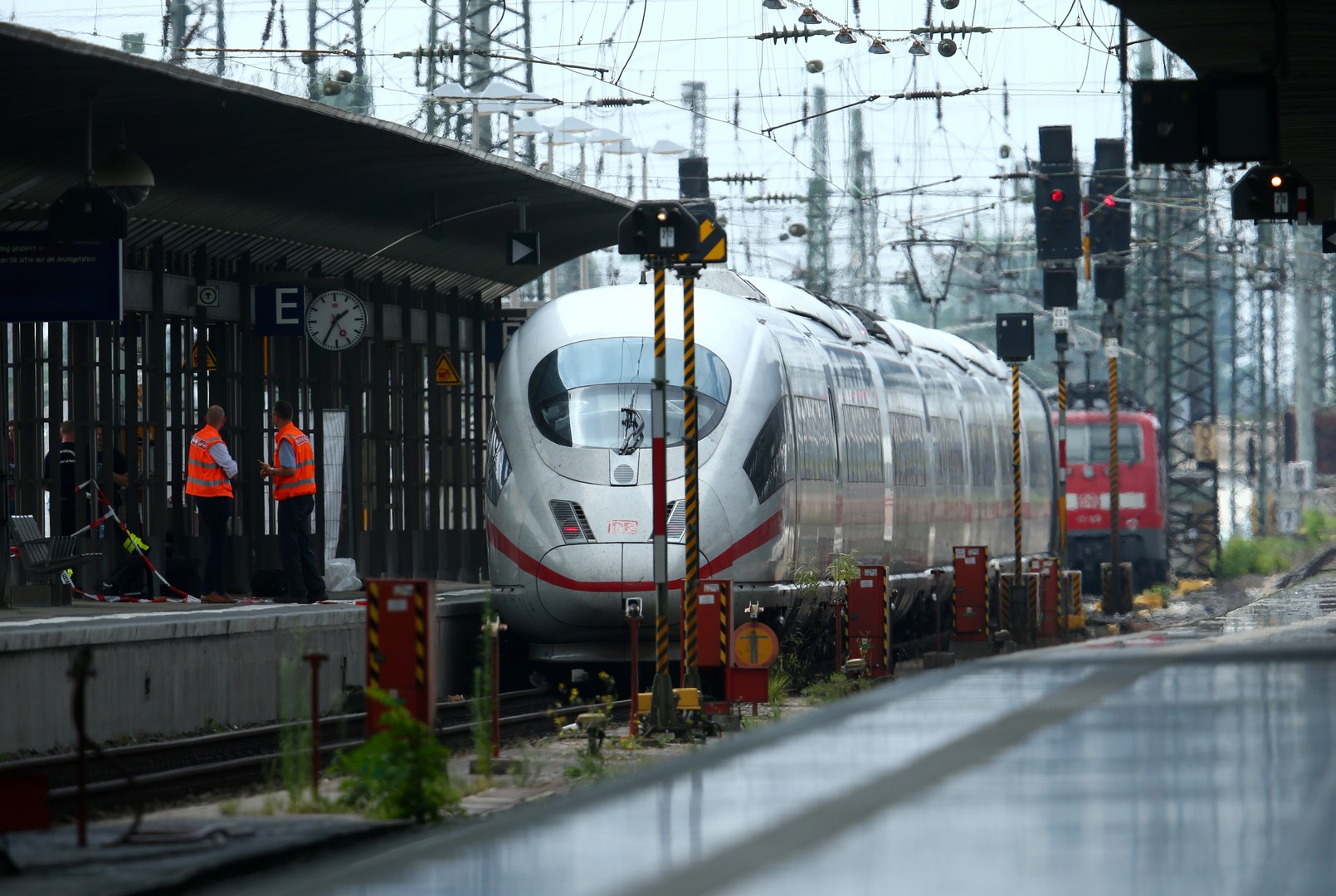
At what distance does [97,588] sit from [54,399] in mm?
1693

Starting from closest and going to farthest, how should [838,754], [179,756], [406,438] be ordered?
1. [838,754]
2. [179,756]
3. [406,438]

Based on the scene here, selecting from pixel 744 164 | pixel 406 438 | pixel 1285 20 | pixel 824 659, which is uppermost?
pixel 744 164

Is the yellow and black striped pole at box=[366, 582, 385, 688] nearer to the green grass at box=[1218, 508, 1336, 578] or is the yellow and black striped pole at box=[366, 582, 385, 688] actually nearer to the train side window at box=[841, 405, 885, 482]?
the train side window at box=[841, 405, 885, 482]

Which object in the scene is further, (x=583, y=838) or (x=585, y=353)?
(x=585, y=353)

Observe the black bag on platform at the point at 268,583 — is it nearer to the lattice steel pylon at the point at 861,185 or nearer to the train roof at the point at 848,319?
the train roof at the point at 848,319

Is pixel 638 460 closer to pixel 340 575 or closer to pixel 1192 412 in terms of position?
pixel 340 575

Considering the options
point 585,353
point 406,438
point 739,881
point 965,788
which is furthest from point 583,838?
point 406,438

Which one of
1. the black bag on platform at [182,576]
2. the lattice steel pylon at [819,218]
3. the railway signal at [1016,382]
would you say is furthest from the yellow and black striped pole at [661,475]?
the lattice steel pylon at [819,218]

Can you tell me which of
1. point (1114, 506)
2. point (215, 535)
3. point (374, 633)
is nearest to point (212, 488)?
point (215, 535)

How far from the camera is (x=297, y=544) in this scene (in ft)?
59.4

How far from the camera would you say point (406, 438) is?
23.4 m

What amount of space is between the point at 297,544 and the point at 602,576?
3.70 meters

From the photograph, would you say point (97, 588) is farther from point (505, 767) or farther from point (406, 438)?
point (505, 767)

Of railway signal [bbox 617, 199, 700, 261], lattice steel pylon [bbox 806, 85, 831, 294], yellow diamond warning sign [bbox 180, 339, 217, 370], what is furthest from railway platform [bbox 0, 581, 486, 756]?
lattice steel pylon [bbox 806, 85, 831, 294]
